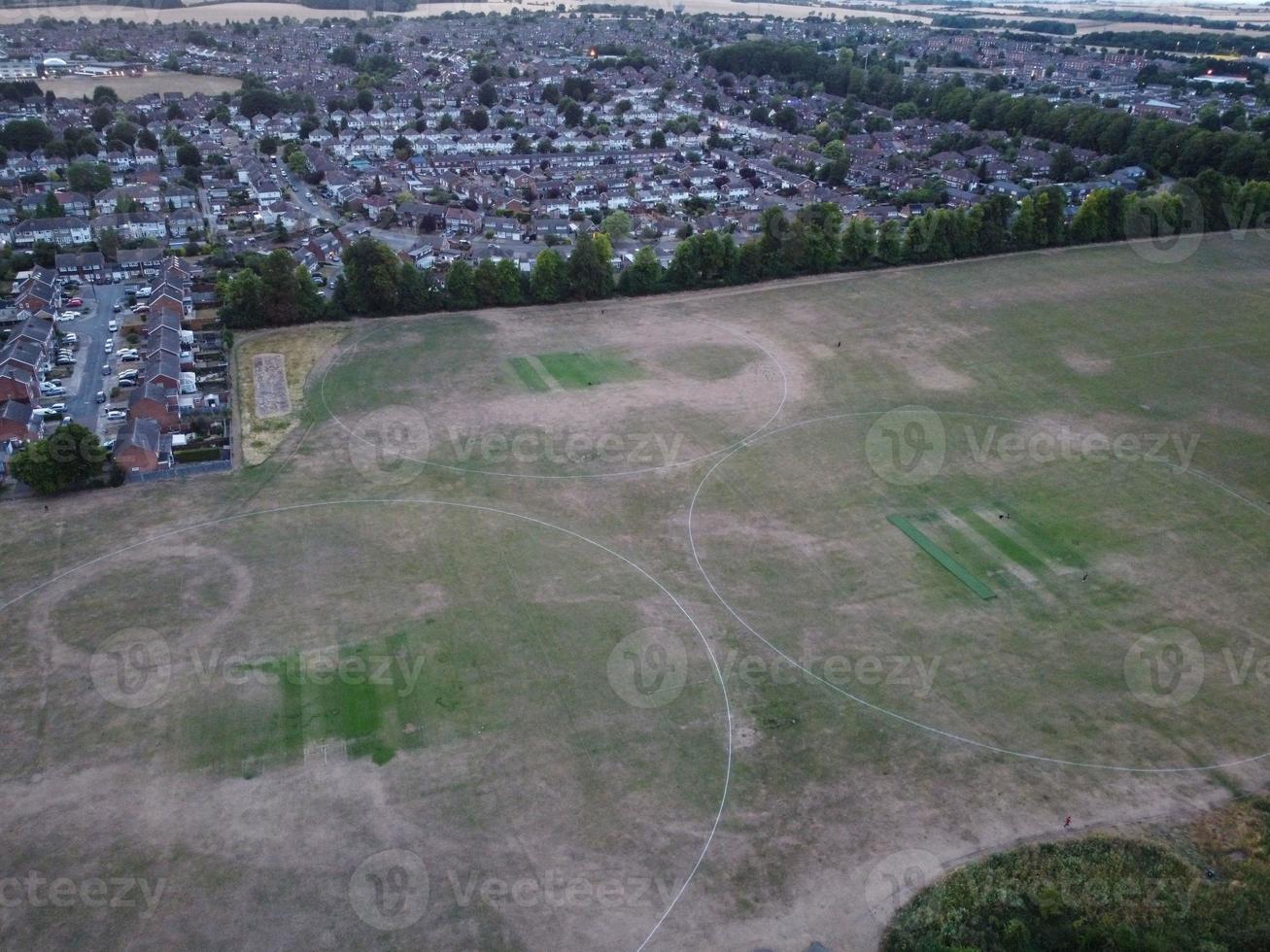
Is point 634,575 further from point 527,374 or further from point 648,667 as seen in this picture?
point 527,374

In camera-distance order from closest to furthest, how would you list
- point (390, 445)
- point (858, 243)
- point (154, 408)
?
point (390, 445), point (154, 408), point (858, 243)

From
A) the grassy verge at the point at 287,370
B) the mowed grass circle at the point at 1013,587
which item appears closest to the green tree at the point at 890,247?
the mowed grass circle at the point at 1013,587

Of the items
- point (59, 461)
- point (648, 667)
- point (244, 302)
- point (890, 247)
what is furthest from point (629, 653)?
point (890, 247)

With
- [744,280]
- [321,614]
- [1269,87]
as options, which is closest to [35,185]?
[744,280]

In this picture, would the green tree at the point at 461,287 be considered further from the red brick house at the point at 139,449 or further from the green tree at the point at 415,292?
the red brick house at the point at 139,449

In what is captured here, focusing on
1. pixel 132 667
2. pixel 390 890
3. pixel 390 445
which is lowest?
pixel 390 890

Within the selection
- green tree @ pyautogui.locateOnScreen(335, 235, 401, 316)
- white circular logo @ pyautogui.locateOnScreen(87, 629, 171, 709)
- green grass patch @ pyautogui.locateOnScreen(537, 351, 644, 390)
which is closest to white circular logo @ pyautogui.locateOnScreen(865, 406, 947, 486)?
green grass patch @ pyautogui.locateOnScreen(537, 351, 644, 390)

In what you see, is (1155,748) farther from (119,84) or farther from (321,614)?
(119,84)
